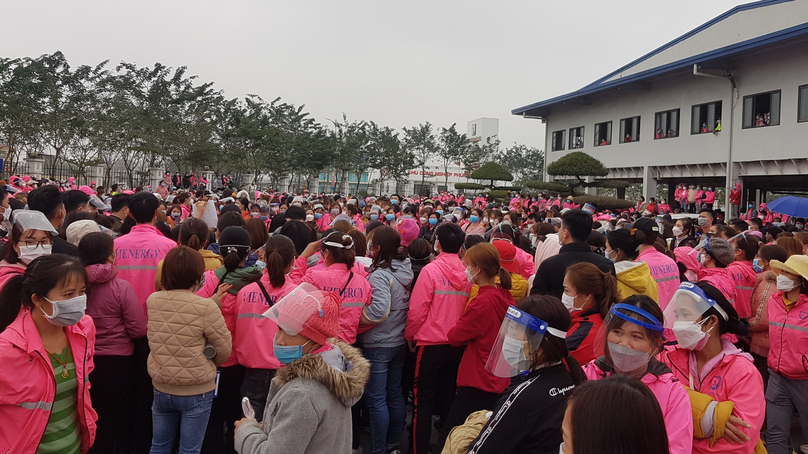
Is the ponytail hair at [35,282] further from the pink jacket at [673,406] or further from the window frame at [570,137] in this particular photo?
→ the window frame at [570,137]

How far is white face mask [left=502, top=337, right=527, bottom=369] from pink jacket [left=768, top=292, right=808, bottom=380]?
3.16 meters

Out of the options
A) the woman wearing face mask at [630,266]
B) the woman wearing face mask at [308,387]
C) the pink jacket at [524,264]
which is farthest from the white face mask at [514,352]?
the pink jacket at [524,264]

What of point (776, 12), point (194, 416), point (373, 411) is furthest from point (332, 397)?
point (776, 12)

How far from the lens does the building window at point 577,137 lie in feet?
109

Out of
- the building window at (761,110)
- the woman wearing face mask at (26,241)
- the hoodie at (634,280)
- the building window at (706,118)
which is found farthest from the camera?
the building window at (706,118)

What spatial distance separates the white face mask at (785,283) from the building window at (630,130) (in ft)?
86.9

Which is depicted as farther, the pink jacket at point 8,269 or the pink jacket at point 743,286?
the pink jacket at point 743,286

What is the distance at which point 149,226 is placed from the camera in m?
5.17

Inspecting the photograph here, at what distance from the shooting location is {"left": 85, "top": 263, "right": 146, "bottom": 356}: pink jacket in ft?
13.5

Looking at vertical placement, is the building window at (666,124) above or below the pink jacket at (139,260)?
above

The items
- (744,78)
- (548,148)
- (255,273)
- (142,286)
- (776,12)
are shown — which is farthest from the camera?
(548,148)

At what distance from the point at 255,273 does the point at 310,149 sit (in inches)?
1360

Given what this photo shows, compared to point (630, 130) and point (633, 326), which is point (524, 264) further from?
point (630, 130)

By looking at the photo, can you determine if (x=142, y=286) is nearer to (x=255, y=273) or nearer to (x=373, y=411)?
(x=255, y=273)
